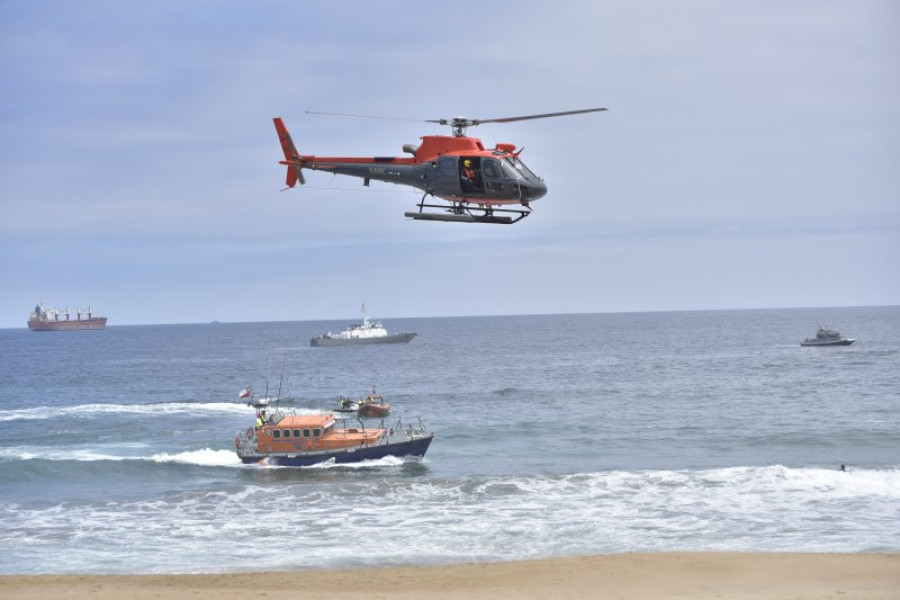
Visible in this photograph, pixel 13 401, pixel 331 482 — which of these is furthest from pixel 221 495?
pixel 13 401

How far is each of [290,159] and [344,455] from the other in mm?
16205

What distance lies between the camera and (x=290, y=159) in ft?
81.3

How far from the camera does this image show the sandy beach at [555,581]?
19281 millimetres

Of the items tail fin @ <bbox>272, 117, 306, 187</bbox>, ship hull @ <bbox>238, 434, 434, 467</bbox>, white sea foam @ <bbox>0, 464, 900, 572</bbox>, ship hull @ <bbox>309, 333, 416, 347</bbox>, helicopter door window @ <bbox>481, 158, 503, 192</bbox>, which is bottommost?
white sea foam @ <bbox>0, 464, 900, 572</bbox>

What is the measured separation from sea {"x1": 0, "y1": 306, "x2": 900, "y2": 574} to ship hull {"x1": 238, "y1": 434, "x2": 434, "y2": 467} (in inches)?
15.3

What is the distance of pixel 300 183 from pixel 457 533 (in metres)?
11.3

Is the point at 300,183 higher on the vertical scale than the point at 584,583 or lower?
higher

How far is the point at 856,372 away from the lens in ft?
238

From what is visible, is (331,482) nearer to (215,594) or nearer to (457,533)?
(457,533)

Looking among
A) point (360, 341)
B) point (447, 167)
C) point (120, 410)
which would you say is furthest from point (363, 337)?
point (447, 167)

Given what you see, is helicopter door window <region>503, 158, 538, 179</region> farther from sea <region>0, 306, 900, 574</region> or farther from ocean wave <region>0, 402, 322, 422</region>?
ocean wave <region>0, 402, 322, 422</region>

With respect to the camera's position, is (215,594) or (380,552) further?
(380,552)

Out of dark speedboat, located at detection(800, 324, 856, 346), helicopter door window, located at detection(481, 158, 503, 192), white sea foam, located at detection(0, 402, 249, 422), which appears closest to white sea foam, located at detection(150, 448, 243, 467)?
white sea foam, located at detection(0, 402, 249, 422)

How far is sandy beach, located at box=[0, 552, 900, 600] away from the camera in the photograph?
1928 cm
